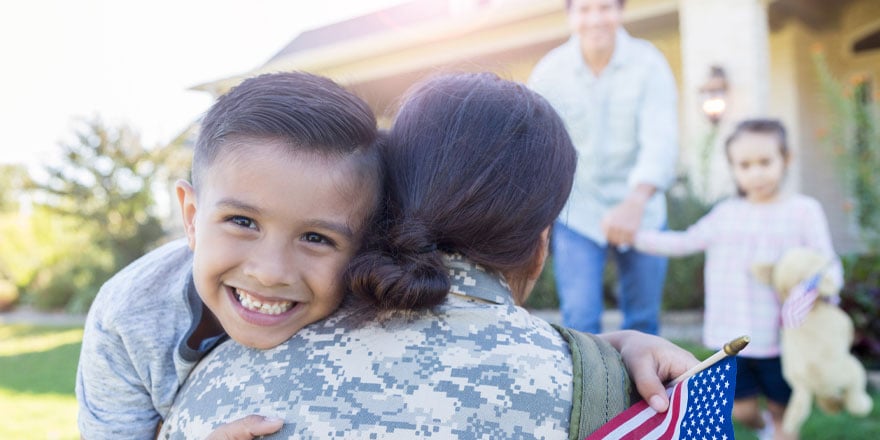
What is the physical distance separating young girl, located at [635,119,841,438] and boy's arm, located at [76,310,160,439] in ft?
8.89

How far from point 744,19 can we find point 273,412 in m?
8.66

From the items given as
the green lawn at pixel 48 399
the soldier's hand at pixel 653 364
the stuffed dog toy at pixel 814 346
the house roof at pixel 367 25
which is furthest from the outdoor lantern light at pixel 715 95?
the soldier's hand at pixel 653 364

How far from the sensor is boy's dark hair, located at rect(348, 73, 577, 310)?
1.15 meters

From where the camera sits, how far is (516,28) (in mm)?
10352

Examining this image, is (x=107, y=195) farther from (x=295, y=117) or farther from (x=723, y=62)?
(x=295, y=117)

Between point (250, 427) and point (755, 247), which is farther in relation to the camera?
point (755, 247)

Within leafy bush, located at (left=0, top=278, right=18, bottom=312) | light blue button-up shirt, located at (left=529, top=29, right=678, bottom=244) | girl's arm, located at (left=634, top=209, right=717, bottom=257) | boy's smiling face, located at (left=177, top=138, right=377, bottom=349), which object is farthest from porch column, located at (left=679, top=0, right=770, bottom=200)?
leafy bush, located at (left=0, top=278, right=18, bottom=312)

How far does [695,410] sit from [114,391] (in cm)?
113

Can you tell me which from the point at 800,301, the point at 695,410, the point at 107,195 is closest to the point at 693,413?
the point at 695,410

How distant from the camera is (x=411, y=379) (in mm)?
1069

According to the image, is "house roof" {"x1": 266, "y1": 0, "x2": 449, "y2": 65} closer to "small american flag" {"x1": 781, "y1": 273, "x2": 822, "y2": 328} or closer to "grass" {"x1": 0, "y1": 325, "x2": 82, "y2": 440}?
"grass" {"x1": 0, "y1": 325, "x2": 82, "y2": 440}

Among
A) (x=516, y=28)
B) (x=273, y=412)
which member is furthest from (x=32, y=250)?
(x=273, y=412)

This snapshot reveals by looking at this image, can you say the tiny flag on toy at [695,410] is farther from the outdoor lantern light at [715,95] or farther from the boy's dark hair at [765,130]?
the outdoor lantern light at [715,95]

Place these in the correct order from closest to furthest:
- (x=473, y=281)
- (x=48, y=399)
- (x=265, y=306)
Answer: (x=473, y=281), (x=265, y=306), (x=48, y=399)
